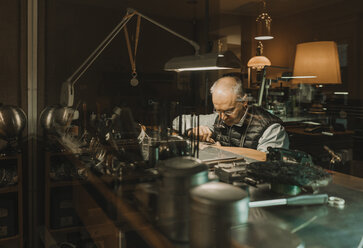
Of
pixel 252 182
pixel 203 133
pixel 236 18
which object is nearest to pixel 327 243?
pixel 252 182

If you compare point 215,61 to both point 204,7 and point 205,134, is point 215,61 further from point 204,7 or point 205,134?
point 204,7

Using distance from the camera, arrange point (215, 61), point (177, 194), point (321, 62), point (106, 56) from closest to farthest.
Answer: point (177, 194)
point (215, 61)
point (321, 62)
point (106, 56)

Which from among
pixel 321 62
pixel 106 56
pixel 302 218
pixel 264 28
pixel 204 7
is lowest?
pixel 302 218

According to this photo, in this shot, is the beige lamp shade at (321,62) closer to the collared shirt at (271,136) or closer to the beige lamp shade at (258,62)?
the beige lamp shade at (258,62)

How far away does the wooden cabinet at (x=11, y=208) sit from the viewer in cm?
253

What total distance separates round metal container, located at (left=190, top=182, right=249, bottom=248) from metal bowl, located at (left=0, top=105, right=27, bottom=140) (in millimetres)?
2167

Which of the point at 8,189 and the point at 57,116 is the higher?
the point at 57,116

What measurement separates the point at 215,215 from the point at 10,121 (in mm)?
2241

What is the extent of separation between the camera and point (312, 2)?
3840 millimetres

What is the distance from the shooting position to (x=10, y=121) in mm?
2473

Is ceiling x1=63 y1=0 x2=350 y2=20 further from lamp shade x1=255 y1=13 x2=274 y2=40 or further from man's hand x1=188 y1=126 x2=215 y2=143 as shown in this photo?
man's hand x1=188 y1=126 x2=215 y2=143

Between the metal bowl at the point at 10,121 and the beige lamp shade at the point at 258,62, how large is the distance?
6.55 feet

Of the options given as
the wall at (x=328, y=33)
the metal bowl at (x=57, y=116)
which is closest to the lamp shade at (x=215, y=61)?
the metal bowl at (x=57, y=116)

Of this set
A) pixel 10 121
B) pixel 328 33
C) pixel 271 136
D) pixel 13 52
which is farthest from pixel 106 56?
pixel 328 33
